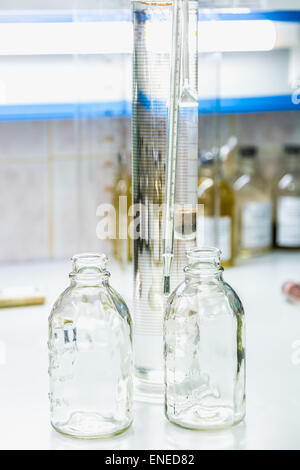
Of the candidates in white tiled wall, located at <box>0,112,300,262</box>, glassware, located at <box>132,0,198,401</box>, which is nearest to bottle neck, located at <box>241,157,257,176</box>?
white tiled wall, located at <box>0,112,300,262</box>

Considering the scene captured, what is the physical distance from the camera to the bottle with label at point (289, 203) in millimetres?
1586

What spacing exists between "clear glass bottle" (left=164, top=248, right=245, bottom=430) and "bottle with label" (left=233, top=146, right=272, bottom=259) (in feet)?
2.74

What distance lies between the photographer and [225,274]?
56.7 inches

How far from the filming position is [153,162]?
77 centimetres

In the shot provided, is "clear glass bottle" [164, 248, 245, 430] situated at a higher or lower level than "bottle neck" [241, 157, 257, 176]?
lower

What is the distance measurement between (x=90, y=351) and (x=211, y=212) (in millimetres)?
763

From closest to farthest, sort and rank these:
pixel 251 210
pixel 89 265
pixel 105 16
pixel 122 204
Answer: pixel 89 265 → pixel 105 16 → pixel 122 204 → pixel 251 210

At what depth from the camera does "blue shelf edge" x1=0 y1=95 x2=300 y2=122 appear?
4.35 ft

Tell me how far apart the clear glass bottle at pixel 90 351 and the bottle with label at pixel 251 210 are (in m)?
0.87

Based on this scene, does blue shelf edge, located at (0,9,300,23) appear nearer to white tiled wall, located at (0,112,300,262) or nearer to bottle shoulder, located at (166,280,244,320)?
white tiled wall, located at (0,112,300,262)

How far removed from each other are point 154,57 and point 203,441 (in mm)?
393

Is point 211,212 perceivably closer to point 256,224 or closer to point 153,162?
point 256,224

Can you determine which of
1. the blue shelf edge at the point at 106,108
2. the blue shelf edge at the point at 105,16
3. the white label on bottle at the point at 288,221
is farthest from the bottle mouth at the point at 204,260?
the white label on bottle at the point at 288,221

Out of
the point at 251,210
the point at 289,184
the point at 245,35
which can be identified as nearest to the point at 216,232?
the point at 251,210
